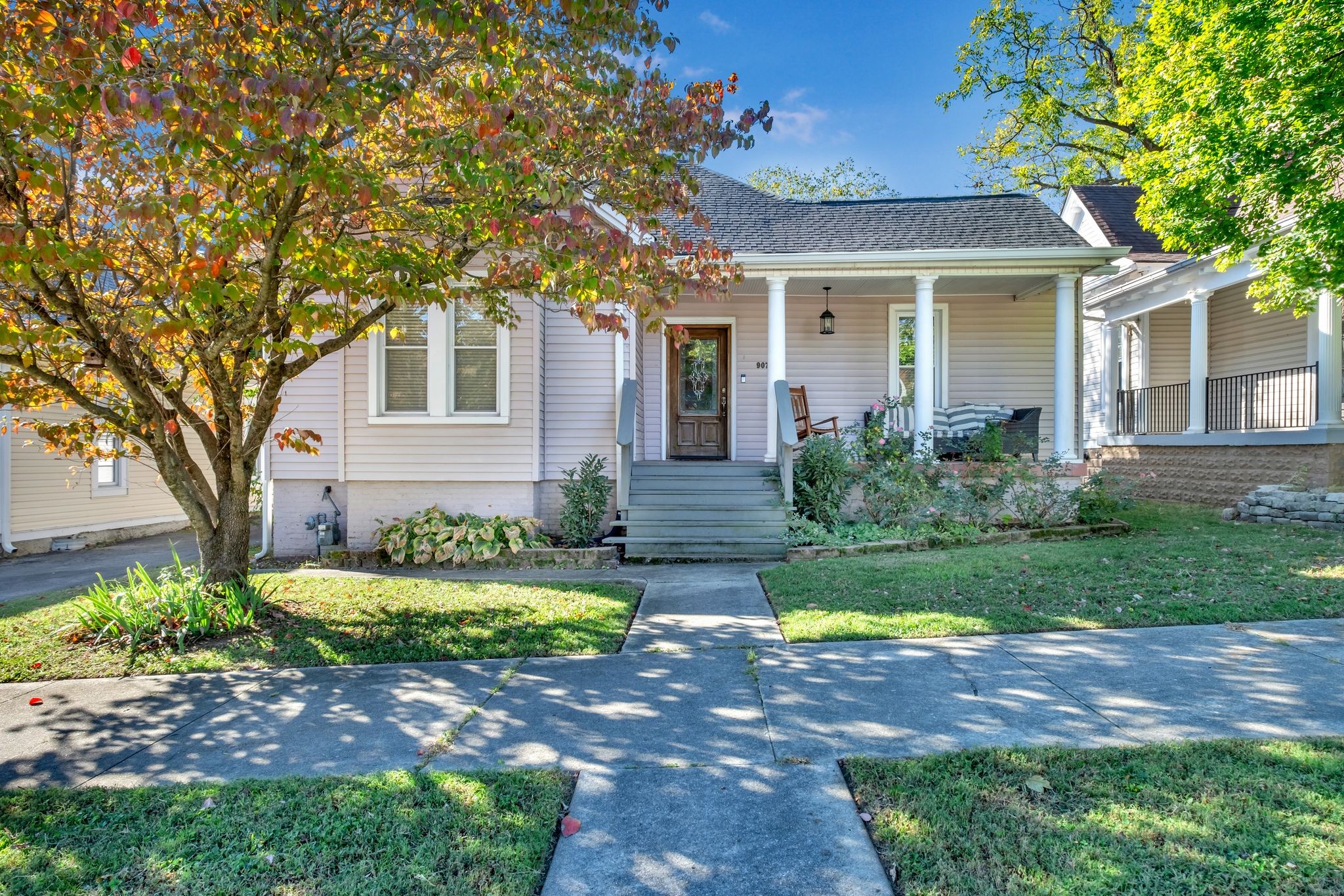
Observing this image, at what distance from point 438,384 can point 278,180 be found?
5298mm

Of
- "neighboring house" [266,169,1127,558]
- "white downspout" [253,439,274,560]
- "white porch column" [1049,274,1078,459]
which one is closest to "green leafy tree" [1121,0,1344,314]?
"white porch column" [1049,274,1078,459]

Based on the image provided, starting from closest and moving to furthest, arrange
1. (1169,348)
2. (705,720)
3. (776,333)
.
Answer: (705,720) → (776,333) → (1169,348)

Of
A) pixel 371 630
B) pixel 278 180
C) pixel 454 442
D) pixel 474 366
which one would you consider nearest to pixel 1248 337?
pixel 474 366

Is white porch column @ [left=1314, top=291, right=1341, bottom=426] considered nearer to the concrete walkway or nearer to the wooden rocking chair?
the wooden rocking chair

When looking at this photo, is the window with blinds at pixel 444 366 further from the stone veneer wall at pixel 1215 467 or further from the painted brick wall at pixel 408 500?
the stone veneer wall at pixel 1215 467

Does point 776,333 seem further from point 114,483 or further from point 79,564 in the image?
point 114,483

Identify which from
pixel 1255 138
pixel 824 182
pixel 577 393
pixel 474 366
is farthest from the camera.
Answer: pixel 824 182

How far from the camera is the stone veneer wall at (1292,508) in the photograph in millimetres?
8688

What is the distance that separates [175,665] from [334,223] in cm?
320

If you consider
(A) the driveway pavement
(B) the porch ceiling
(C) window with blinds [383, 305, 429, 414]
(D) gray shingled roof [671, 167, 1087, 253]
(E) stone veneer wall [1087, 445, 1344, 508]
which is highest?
(D) gray shingled roof [671, 167, 1087, 253]

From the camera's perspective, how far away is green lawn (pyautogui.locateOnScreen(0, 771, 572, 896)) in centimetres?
→ 220

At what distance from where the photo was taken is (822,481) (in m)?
9.02

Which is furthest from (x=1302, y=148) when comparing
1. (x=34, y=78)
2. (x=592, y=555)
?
(x=34, y=78)

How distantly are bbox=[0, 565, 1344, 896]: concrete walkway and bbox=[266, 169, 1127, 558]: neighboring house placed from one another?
4.07 m
